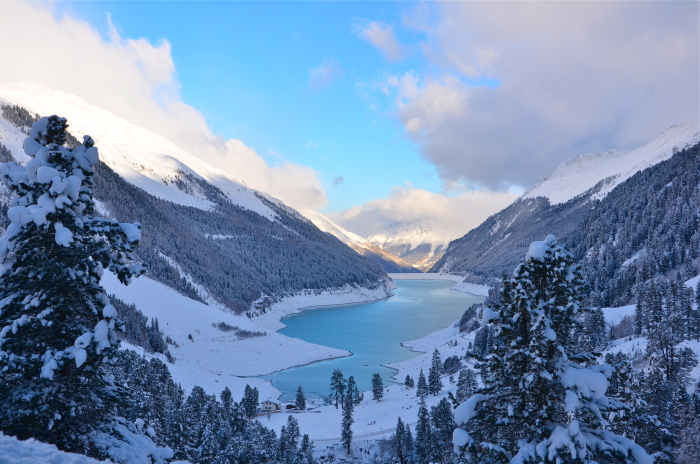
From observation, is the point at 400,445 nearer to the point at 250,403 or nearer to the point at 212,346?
the point at 250,403

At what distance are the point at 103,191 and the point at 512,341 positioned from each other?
626ft

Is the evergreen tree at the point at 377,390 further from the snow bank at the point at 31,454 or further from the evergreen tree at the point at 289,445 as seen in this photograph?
the snow bank at the point at 31,454

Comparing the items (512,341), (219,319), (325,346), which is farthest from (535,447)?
(219,319)

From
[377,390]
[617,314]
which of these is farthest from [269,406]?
[617,314]

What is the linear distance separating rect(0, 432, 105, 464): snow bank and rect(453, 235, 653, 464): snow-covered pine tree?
6.56 meters

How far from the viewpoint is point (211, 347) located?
93812 millimetres

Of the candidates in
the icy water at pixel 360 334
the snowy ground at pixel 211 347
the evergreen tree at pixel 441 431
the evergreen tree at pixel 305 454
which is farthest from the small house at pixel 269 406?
the evergreen tree at pixel 441 431

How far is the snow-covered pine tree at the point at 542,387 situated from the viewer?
25.8ft

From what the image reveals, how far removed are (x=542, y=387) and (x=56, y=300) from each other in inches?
399

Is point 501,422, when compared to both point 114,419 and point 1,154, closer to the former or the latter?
point 114,419

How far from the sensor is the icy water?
82.7m

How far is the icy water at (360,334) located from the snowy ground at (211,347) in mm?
4767

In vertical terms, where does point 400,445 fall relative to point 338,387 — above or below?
below

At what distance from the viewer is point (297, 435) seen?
50312mm
